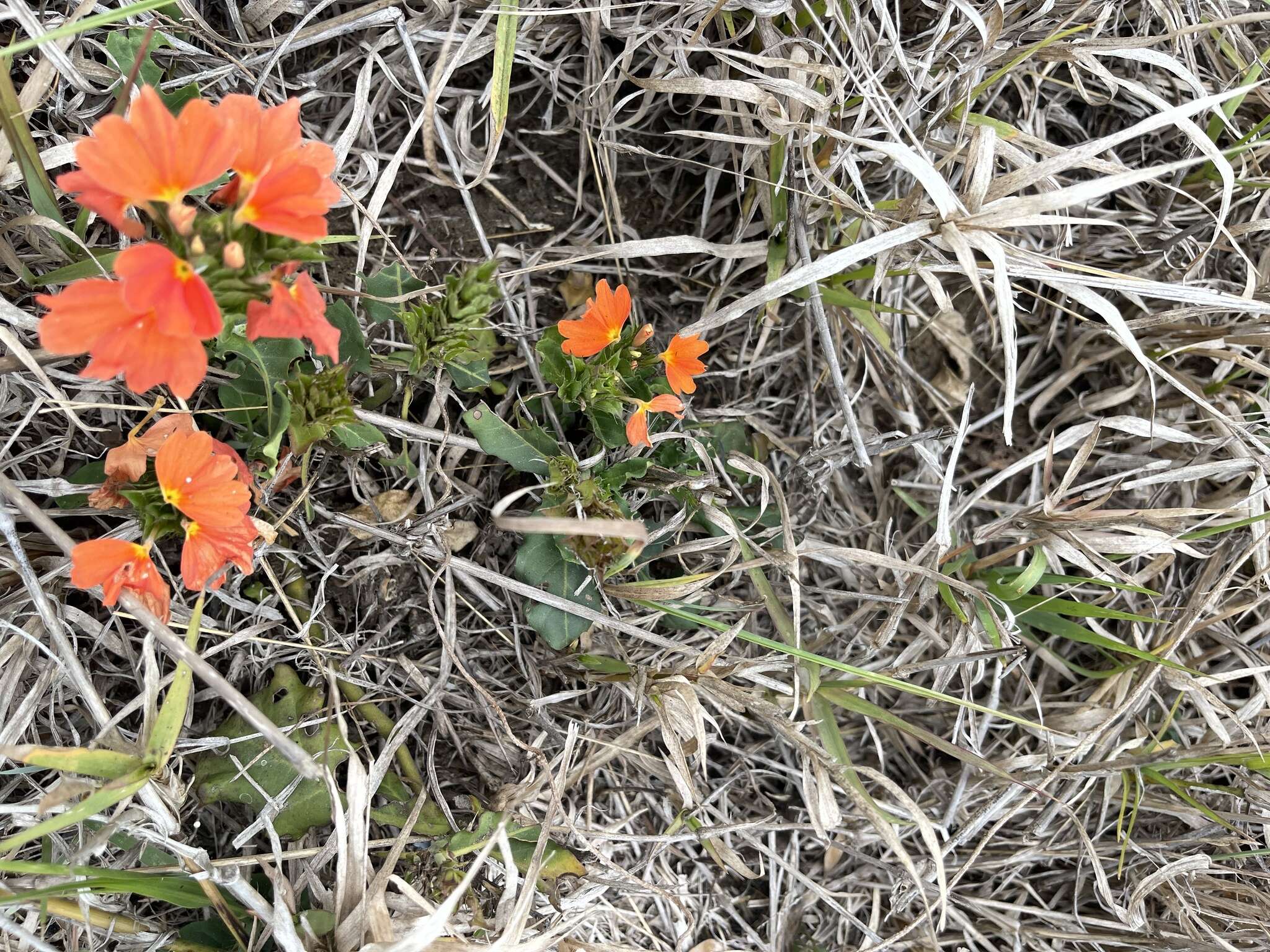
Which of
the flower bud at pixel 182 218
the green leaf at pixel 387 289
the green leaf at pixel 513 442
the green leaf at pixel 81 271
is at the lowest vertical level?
the green leaf at pixel 513 442

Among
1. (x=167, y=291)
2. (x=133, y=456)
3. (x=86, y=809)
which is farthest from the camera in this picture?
(x=133, y=456)

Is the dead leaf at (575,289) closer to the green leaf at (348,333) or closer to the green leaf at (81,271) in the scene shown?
the green leaf at (348,333)

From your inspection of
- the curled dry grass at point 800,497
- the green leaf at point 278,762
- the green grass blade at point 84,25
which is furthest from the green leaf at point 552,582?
the green grass blade at point 84,25

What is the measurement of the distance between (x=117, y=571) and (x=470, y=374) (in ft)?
2.63

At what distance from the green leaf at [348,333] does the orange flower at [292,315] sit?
1.70 feet

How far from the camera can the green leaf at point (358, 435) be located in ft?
6.32

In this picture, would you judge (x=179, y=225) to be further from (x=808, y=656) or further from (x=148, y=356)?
(x=808, y=656)

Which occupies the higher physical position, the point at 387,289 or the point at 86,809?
the point at 387,289

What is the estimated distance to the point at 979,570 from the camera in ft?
8.33

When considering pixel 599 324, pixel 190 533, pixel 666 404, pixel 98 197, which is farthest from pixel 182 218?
pixel 666 404

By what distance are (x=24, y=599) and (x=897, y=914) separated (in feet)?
8.16

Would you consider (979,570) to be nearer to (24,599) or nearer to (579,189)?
(579,189)

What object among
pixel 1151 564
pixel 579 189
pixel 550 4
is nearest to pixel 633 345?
pixel 579 189

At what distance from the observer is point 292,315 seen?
1.38 meters
